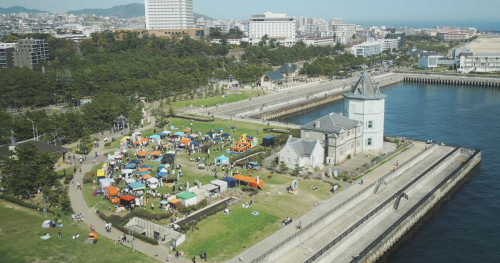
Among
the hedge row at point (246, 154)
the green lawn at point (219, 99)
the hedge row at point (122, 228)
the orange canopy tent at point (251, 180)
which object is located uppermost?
the green lawn at point (219, 99)

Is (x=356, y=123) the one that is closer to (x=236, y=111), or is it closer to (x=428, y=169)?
(x=428, y=169)

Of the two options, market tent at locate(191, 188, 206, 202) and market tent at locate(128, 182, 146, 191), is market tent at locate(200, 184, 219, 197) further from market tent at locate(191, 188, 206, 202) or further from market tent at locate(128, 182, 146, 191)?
market tent at locate(128, 182, 146, 191)

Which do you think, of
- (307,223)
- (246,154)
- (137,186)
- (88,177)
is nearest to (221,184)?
(137,186)

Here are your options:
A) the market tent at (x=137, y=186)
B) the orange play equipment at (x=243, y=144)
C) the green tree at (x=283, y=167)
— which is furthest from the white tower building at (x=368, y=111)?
the market tent at (x=137, y=186)

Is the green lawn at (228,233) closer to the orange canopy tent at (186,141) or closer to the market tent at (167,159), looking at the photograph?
the market tent at (167,159)

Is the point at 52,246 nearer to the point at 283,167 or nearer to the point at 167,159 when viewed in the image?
the point at 167,159

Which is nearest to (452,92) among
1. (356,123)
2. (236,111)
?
(236,111)

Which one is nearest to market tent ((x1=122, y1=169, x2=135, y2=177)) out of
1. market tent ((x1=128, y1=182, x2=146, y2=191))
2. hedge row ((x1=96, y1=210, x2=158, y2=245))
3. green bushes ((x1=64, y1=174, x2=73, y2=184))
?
market tent ((x1=128, y1=182, x2=146, y2=191))
